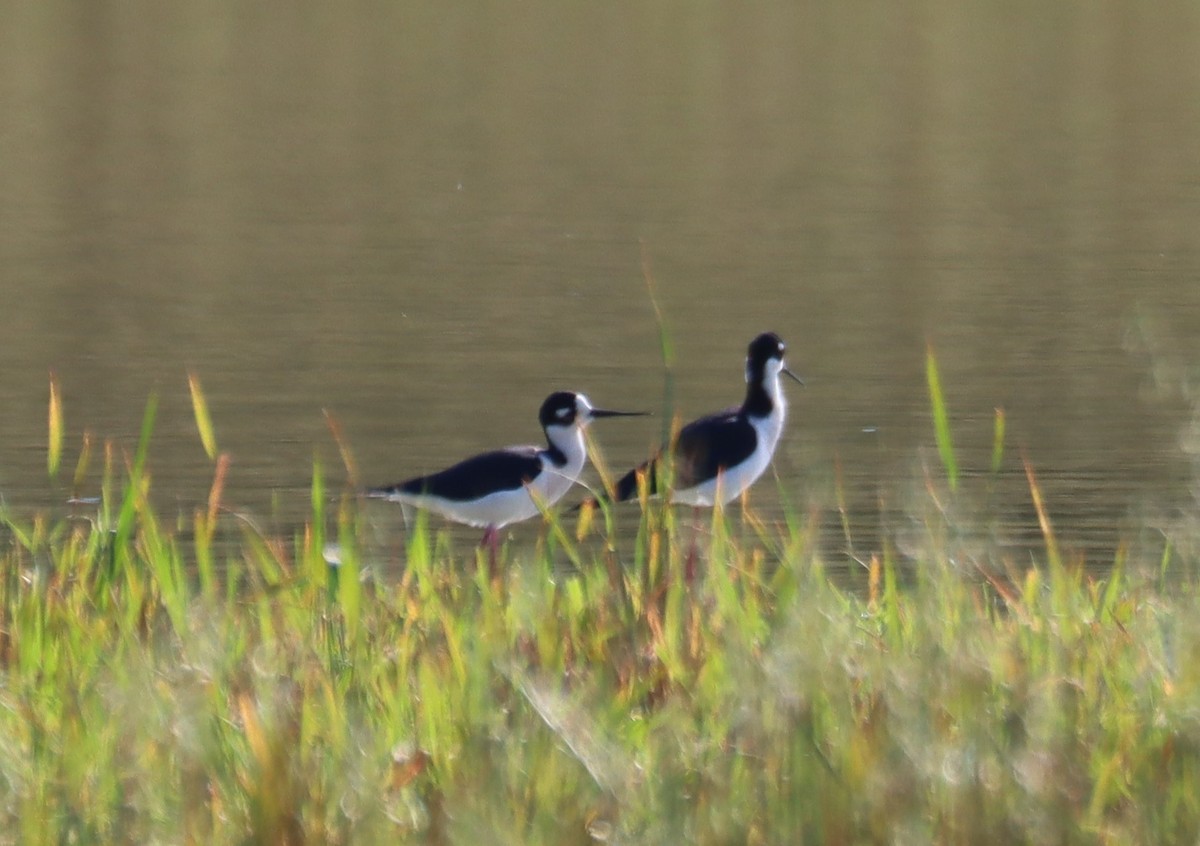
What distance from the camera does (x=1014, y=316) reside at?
1473 centimetres

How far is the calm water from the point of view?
11.2 m

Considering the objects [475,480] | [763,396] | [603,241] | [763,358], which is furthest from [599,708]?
[603,241]

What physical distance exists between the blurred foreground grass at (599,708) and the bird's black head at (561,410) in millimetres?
3726

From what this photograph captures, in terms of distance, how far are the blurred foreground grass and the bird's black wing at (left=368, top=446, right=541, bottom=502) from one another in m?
3.10

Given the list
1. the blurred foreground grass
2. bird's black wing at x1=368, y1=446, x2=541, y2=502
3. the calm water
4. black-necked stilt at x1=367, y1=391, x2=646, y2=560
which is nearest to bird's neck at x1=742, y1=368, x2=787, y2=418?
the calm water

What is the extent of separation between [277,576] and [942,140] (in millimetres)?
21481

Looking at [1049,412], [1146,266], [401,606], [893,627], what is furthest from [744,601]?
[1146,266]

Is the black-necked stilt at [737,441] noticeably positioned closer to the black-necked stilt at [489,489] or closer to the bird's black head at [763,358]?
the bird's black head at [763,358]

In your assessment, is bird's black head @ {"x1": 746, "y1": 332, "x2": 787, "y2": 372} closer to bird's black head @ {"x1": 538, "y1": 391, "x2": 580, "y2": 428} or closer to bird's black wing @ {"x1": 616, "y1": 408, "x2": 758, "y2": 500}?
bird's black wing @ {"x1": 616, "y1": 408, "x2": 758, "y2": 500}

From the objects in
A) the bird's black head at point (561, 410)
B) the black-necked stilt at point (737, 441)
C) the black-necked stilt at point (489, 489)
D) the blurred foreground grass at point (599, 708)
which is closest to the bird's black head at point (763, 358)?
the black-necked stilt at point (737, 441)

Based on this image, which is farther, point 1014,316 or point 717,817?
point 1014,316

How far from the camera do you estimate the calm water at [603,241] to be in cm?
1116

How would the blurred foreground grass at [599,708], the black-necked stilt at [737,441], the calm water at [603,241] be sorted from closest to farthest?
the blurred foreground grass at [599,708] < the black-necked stilt at [737,441] < the calm water at [603,241]

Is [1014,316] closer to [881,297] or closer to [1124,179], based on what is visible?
[881,297]
